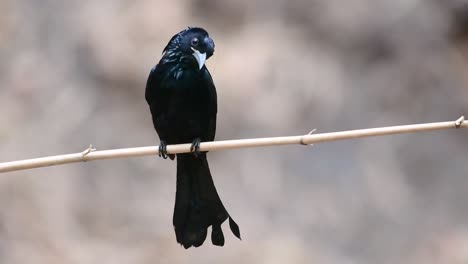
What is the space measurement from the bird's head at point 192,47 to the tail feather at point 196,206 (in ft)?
0.99

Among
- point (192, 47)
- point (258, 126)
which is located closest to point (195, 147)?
point (192, 47)

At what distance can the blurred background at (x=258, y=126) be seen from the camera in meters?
3.59

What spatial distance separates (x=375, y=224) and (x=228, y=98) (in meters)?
0.94

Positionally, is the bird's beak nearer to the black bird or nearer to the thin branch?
the black bird

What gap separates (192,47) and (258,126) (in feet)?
5.98

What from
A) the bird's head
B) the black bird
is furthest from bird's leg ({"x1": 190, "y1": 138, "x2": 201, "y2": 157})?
the bird's head

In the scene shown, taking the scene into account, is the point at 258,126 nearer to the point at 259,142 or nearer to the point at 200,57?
the point at 200,57

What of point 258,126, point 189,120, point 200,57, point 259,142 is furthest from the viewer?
point 258,126

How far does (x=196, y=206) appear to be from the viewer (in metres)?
2.02

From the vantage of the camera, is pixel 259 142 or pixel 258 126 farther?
pixel 258 126

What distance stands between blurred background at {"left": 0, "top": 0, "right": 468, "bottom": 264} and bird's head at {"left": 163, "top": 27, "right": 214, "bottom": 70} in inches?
63.5

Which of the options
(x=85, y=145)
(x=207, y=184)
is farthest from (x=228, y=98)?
(x=207, y=184)

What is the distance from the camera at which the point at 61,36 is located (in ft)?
12.3

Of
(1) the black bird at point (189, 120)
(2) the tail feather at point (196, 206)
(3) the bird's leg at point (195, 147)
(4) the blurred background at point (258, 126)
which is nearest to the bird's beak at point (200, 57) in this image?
(1) the black bird at point (189, 120)
